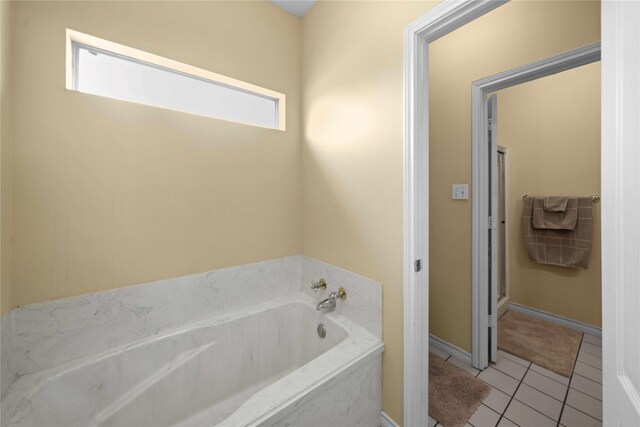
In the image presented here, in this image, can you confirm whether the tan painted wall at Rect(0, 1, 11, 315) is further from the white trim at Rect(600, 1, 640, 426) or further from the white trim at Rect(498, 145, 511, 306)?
the white trim at Rect(498, 145, 511, 306)

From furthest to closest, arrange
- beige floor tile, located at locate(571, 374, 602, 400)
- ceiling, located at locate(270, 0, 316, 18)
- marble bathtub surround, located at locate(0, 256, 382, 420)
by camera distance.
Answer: ceiling, located at locate(270, 0, 316, 18) < beige floor tile, located at locate(571, 374, 602, 400) < marble bathtub surround, located at locate(0, 256, 382, 420)

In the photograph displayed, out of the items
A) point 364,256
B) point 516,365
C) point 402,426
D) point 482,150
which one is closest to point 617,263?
point 364,256

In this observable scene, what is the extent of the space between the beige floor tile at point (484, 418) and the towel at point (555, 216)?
195 cm

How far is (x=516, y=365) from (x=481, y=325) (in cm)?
43

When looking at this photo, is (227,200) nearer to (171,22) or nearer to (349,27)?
(171,22)

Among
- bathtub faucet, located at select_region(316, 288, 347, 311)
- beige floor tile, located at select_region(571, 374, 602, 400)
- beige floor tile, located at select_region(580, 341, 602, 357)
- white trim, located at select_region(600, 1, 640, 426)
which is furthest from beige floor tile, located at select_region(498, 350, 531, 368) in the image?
white trim, located at select_region(600, 1, 640, 426)

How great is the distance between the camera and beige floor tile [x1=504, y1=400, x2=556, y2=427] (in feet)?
4.28

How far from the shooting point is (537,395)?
1.49m

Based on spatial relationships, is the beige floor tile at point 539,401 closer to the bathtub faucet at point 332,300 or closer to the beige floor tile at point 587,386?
the beige floor tile at point 587,386

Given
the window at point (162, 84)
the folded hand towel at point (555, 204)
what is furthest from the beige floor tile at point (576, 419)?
the window at point (162, 84)

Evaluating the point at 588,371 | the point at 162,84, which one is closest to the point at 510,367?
the point at 588,371

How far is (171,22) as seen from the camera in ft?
4.53

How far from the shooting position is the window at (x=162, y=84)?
1233mm

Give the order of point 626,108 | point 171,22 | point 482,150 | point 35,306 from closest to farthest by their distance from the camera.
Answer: point 626,108 < point 35,306 < point 171,22 < point 482,150
